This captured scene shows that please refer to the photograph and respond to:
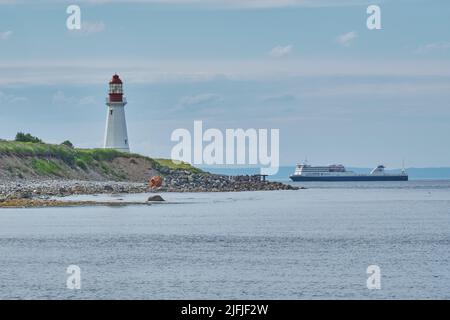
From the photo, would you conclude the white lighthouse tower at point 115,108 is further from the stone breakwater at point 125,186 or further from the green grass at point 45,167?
the green grass at point 45,167

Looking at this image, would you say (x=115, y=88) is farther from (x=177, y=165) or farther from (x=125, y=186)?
(x=177, y=165)

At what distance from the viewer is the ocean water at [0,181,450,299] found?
37.0 m

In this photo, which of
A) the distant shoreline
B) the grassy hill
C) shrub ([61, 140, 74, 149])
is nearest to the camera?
the distant shoreline

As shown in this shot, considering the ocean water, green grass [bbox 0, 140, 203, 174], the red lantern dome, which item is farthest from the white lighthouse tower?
the ocean water

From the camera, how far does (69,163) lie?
13575cm

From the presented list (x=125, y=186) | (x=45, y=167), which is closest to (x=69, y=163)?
(x=45, y=167)

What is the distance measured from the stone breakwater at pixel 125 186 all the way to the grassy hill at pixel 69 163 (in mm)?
3946

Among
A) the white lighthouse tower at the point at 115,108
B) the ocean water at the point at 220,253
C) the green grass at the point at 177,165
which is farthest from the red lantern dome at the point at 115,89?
the ocean water at the point at 220,253

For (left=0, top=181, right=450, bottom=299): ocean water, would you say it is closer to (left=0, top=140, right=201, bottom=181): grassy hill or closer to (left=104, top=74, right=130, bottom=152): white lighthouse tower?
(left=0, top=140, right=201, bottom=181): grassy hill

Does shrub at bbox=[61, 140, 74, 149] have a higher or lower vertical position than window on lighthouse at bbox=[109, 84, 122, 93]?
lower

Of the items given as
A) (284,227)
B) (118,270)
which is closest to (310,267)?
(118,270)

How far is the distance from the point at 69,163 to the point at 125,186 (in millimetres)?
18446

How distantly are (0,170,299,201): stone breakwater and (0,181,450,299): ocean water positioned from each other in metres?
15.5
